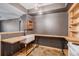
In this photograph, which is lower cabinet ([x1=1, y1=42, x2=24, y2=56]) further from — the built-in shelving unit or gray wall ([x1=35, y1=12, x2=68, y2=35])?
the built-in shelving unit

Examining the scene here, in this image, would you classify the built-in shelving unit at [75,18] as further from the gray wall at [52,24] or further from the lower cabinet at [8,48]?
the lower cabinet at [8,48]

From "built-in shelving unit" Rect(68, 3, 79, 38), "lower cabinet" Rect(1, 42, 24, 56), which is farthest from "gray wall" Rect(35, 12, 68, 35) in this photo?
"lower cabinet" Rect(1, 42, 24, 56)

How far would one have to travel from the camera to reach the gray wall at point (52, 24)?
312 centimetres

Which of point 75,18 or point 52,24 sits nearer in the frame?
point 75,18

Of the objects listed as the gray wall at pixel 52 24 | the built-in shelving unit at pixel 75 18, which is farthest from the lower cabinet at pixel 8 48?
the built-in shelving unit at pixel 75 18

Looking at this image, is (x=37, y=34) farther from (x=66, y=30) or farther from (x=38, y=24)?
(x=66, y=30)

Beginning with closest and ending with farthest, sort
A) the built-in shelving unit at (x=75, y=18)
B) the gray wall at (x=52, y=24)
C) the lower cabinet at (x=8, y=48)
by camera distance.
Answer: the built-in shelving unit at (x=75, y=18), the lower cabinet at (x=8, y=48), the gray wall at (x=52, y=24)

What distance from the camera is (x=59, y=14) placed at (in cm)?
Answer: 314

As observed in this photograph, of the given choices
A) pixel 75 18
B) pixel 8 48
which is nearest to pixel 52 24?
pixel 75 18

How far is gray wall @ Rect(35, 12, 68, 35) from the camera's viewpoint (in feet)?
10.2

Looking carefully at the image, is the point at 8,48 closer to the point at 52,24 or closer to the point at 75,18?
the point at 52,24

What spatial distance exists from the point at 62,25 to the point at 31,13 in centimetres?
139

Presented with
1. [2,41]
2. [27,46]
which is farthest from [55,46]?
[2,41]

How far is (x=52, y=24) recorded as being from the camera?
330 cm
